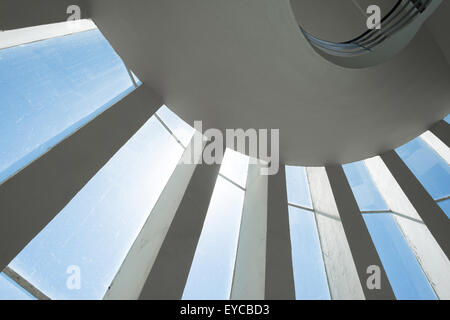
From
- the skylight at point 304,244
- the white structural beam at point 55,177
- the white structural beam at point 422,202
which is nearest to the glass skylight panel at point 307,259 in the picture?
the skylight at point 304,244

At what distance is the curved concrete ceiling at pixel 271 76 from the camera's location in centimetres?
565

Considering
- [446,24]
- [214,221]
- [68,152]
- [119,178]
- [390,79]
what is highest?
[446,24]

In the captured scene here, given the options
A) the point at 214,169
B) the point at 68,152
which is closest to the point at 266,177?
the point at 214,169

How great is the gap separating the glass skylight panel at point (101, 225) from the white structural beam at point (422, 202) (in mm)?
6388

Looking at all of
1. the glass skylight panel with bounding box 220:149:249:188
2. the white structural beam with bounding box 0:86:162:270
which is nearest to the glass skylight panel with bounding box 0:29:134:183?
the white structural beam with bounding box 0:86:162:270

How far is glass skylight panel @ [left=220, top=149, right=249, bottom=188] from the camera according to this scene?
984cm

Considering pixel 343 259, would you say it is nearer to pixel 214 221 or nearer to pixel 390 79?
pixel 214 221

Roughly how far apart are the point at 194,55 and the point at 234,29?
105 centimetres

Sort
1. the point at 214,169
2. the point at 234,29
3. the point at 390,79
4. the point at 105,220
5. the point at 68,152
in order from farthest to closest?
the point at 214,169
the point at 390,79
the point at 105,220
the point at 234,29
the point at 68,152

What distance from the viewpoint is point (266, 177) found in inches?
349

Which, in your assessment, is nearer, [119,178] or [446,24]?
[446,24]

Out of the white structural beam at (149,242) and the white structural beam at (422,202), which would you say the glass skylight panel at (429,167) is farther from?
the white structural beam at (149,242)

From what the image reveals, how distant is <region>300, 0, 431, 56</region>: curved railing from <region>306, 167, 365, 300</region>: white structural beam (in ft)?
13.9

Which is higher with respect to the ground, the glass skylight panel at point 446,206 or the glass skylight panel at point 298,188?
the glass skylight panel at point 298,188
